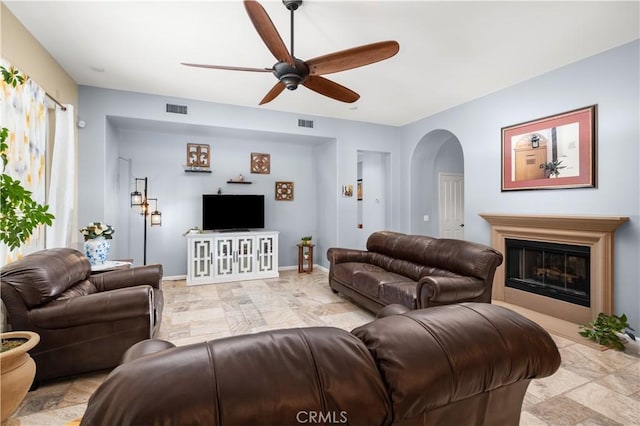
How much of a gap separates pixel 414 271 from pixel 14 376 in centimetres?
352

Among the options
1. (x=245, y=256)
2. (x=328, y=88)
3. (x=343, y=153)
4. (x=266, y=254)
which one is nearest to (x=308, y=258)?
(x=266, y=254)

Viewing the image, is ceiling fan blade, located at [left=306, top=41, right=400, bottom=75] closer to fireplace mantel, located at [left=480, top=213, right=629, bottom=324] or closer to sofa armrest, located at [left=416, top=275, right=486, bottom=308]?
sofa armrest, located at [left=416, top=275, right=486, bottom=308]

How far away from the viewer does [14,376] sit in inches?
66.0

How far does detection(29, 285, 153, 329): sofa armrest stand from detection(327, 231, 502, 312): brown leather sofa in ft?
7.51

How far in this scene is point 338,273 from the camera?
4.28 m

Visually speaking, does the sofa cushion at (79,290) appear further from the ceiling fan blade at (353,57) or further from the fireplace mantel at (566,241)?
the fireplace mantel at (566,241)

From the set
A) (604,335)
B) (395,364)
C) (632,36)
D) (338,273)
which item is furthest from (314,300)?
(632,36)

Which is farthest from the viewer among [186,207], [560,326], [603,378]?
[186,207]

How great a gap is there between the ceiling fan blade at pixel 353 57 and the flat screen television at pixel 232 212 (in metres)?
3.56

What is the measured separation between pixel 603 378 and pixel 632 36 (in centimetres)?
313

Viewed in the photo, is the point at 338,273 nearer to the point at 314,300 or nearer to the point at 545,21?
the point at 314,300

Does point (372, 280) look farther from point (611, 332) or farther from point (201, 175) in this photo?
point (201, 175)

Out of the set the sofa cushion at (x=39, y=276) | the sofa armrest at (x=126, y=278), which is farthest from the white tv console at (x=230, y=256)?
the sofa cushion at (x=39, y=276)

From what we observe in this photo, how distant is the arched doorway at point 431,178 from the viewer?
6.01 meters
